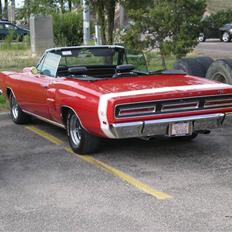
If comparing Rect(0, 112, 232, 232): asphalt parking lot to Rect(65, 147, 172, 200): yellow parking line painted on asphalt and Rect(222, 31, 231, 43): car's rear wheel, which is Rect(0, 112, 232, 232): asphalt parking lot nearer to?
Rect(65, 147, 172, 200): yellow parking line painted on asphalt

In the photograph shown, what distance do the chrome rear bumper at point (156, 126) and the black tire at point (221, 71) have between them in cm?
254

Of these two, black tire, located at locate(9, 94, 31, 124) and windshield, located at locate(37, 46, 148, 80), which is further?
black tire, located at locate(9, 94, 31, 124)

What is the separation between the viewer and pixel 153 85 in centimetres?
702

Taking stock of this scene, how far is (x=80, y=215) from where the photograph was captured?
5.08 meters

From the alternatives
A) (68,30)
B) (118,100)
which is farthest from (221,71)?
(68,30)

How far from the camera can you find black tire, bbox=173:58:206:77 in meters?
10.1

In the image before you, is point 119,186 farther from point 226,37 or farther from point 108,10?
point 226,37

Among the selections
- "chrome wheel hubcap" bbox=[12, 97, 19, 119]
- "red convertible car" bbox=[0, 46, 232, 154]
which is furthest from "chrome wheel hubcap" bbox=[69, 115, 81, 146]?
"chrome wheel hubcap" bbox=[12, 97, 19, 119]

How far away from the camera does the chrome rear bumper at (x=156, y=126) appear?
21.3 ft

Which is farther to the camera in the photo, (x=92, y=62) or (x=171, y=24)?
(x=171, y=24)

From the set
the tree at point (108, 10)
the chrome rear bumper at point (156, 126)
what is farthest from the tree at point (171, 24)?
the chrome rear bumper at point (156, 126)

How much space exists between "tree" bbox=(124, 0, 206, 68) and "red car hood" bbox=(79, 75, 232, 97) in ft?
19.1

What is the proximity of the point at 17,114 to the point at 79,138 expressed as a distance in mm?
2617

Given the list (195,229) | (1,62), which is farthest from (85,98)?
(1,62)
